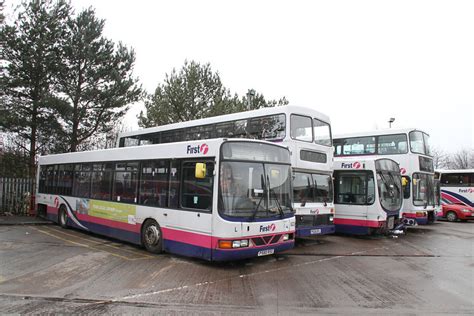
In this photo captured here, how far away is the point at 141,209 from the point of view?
947 centimetres

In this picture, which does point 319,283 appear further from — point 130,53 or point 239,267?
point 130,53

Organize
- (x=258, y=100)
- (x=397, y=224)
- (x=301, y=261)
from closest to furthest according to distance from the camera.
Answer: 1. (x=301, y=261)
2. (x=397, y=224)
3. (x=258, y=100)

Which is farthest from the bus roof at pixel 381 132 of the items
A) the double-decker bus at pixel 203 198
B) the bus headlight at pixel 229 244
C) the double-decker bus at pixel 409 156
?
the bus headlight at pixel 229 244

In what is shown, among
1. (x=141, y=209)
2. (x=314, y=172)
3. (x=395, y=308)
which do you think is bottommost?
(x=395, y=308)

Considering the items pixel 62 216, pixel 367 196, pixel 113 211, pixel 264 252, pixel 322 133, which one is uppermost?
pixel 322 133

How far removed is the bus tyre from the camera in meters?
8.84

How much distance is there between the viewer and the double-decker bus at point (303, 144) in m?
10.5

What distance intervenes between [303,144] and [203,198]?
4.37 metres

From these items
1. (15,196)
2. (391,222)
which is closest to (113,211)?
(391,222)

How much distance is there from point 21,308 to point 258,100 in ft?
85.2

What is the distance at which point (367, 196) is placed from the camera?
12.4m

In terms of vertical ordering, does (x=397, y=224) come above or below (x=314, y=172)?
below

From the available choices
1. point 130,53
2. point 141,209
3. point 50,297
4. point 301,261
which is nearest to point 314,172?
point 301,261

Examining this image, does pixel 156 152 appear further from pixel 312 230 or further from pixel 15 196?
pixel 15 196
